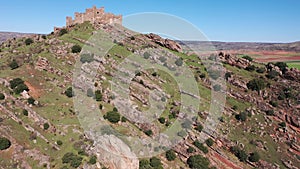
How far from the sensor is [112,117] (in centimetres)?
4931

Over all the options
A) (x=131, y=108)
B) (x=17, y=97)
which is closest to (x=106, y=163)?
(x=131, y=108)

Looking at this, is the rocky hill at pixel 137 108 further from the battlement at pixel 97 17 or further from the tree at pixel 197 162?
the battlement at pixel 97 17

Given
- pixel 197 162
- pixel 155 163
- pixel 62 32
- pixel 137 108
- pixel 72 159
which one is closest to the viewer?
pixel 72 159

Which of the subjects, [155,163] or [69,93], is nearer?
[155,163]

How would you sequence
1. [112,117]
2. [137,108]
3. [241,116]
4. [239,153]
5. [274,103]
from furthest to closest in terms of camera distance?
[274,103] → [241,116] → [137,108] → [239,153] → [112,117]

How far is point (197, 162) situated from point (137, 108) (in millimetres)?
15986

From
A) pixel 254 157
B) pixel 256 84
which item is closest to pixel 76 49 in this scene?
pixel 256 84

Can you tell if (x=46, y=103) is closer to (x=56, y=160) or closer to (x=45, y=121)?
(x=45, y=121)

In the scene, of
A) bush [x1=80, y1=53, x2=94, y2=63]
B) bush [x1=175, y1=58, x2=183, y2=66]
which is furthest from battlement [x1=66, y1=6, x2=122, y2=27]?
bush [x1=175, y1=58, x2=183, y2=66]

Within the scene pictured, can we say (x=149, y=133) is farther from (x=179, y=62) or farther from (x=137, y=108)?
(x=179, y=62)

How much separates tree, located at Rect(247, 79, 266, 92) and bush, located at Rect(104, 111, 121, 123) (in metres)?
34.9

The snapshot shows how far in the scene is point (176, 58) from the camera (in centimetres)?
7400

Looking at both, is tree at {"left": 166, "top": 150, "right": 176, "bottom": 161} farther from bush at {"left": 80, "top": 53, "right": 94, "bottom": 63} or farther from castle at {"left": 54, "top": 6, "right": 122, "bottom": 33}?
castle at {"left": 54, "top": 6, "right": 122, "bottom": 33}

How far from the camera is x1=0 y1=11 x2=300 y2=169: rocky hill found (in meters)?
43.9
